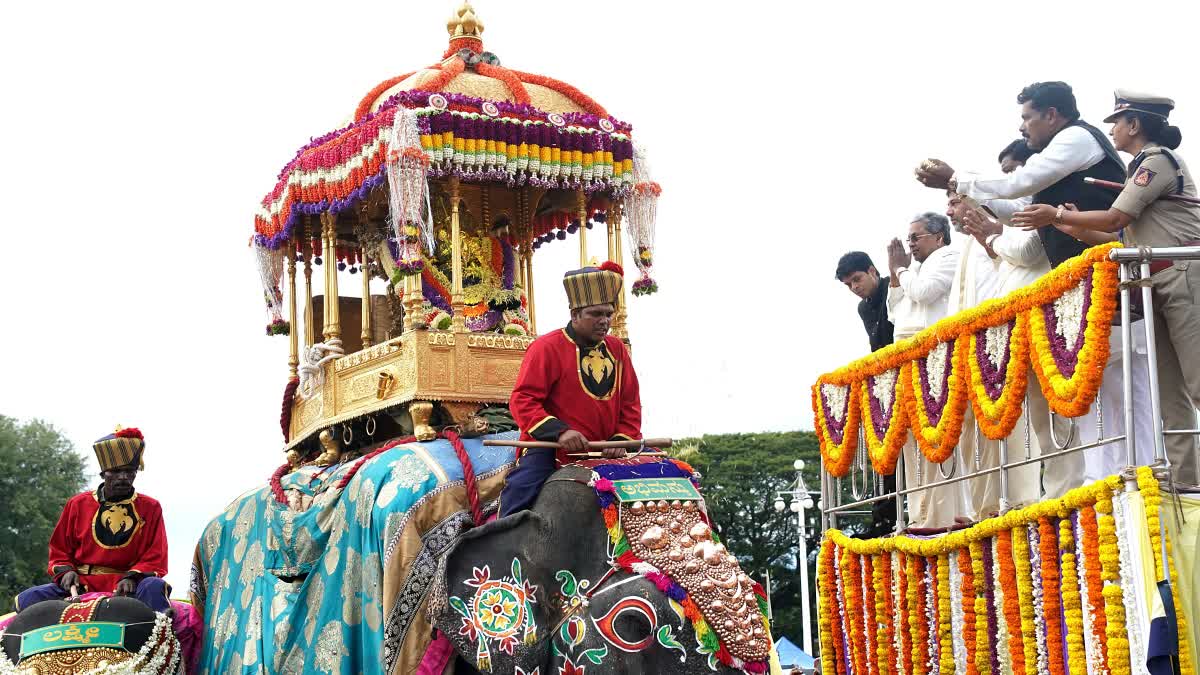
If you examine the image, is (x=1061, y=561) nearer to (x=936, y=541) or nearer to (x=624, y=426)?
Result: (x=936, y=541)

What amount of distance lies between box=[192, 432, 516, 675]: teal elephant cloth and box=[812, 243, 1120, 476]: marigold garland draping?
2283 mm

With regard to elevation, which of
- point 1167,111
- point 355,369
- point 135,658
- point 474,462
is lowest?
point 135,658

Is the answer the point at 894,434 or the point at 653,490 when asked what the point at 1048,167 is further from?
the point at 653,490

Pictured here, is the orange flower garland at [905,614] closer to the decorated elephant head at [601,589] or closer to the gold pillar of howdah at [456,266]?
the decorated elephant head at [601,589]

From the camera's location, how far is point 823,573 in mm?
10273

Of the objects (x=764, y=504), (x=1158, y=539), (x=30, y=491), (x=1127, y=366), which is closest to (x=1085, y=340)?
(x=1127, y=366)

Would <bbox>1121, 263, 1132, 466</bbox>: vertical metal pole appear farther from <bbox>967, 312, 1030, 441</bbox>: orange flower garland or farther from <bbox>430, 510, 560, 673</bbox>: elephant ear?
<bbox>430, 510, 560, 673</bbox>: elephant ear

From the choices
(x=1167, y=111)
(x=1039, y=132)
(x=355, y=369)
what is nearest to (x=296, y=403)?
(x=355, y=369)

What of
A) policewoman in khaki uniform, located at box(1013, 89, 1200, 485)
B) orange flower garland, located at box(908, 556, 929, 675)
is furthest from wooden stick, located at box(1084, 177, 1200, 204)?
orange flower garland, located at box(908, 556, 929, 675)

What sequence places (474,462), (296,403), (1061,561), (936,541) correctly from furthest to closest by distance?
(296,403)
(474,462)
(936,541)
(1061,561)

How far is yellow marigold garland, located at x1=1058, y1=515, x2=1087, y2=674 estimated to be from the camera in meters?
7.21

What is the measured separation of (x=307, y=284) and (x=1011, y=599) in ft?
22.2

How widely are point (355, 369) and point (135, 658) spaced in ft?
8.17

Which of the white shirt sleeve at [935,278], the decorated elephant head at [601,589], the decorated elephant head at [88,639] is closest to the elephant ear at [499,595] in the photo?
the decorated elephant head at [601,589]
